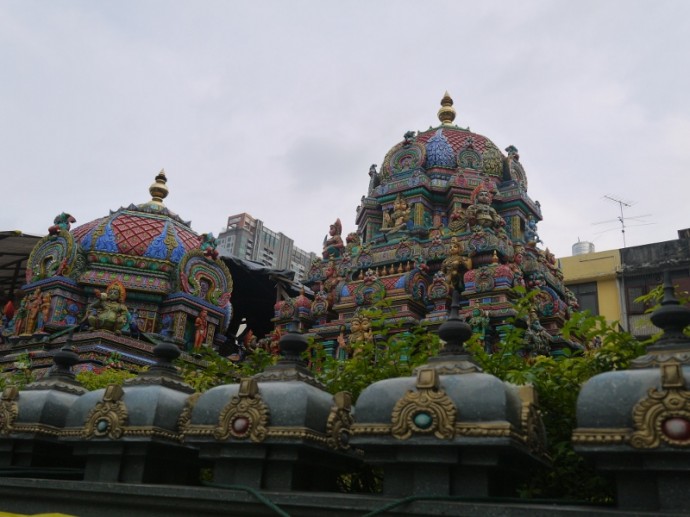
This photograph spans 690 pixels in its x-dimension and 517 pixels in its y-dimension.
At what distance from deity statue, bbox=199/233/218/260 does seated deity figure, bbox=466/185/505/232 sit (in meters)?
10.2

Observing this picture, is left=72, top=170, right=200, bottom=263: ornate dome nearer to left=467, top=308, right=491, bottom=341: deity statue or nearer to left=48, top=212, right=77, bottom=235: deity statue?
left=48, top=212, right=77, bottom=235: deity statue

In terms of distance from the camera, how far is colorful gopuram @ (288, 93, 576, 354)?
2192 centimetres

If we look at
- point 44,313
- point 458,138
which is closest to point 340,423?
point 44,313

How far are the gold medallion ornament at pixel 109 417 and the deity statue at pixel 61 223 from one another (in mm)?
23292

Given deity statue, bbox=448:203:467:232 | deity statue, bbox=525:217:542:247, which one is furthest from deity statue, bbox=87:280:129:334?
deity statue, bbox=525:217:542:247

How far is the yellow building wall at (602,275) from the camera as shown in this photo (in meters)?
31.6

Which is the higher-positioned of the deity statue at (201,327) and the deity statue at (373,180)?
the deity statue at (373,180)

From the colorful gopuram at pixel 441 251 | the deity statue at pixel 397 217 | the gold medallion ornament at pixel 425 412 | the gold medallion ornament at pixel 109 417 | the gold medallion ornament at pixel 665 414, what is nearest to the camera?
the gold medallion ornament at pixel 665 414

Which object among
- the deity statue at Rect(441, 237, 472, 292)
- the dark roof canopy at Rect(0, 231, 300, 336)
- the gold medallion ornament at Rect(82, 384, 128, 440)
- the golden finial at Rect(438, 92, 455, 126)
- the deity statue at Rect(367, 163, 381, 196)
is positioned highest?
the golden finial at Rect(438, 92, 455, 126)

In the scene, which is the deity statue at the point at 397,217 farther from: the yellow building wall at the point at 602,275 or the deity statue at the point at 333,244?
the yellow building wall at the point at 602,275

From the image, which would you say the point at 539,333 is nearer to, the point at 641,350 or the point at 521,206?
the point at 521,206

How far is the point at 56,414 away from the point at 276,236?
2483 inches

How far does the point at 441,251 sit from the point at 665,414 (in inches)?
852

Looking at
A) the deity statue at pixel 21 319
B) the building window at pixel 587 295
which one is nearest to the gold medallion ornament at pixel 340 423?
the deity statue at pixel 21 319
